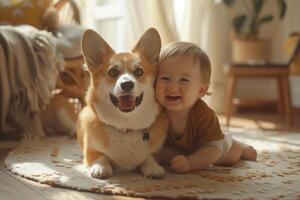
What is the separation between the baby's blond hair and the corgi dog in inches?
1.4

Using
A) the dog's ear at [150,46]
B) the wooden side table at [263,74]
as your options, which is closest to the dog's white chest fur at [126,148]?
the dog's ear at [150,46]

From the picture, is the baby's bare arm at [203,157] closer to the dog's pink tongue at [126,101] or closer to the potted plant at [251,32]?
the dog's pink tongue at [126,101]

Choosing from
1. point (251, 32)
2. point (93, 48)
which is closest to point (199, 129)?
point (93, 48)

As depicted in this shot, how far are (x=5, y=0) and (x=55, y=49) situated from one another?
61cm

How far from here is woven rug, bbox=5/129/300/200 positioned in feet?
3.85

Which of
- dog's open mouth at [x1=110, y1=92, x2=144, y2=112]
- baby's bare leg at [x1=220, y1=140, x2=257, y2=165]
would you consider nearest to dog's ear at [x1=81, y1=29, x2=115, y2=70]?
dog's open mouth at [x1=110, y1=92, x2=144, y2=112]

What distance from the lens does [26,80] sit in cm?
198

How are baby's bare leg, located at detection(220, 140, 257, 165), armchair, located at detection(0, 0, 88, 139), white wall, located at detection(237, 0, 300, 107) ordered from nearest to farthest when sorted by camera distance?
baby's bare leg, located at detection(220, 140, 257, 165) → armchair, located at detection(0, 0, 88, 139) → white wall, located at detection(237, 0, 300, 107)

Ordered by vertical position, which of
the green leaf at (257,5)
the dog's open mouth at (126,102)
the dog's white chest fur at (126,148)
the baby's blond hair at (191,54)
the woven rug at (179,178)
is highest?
the green leaf at (257,5)

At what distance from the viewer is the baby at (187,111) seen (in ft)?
4.44

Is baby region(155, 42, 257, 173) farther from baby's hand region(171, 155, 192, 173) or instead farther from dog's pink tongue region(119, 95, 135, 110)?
dog's pink tongue region(119, 95, 135, 110)

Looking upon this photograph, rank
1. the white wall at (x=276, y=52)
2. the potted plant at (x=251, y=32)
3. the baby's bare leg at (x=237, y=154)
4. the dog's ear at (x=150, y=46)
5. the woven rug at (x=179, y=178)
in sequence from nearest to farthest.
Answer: the woven rug at (x=179, y=178)
the dog's ear at (x=150, y=46)
the baby's bare leg at (x=237, y=154)
the potted plant at (x=251, y=32)
the white wall at (x=276, y=52)

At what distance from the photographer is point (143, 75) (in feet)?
4.33

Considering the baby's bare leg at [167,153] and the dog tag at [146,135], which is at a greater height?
the dog tag at [146,135]
